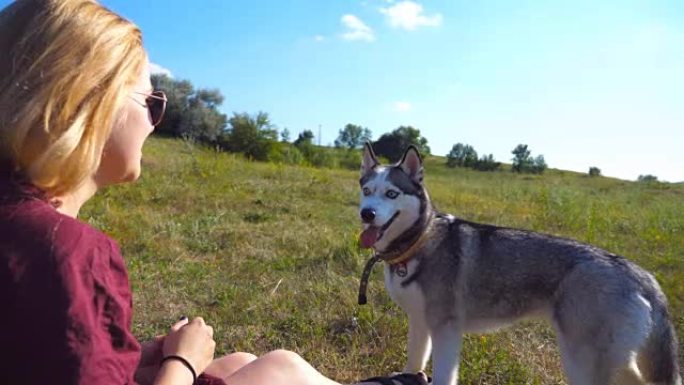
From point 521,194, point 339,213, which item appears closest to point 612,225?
point 339,213

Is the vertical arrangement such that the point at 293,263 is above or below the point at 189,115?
below

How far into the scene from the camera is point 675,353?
2947 millimetres

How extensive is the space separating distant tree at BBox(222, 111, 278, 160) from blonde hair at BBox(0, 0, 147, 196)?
2299 centimetres

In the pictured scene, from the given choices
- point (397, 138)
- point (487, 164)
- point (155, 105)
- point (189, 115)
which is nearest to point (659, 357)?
point (155, 105)

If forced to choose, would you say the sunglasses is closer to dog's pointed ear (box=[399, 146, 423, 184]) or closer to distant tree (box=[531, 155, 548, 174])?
dog's pointed ear (box=[399, 146, 423, 184])

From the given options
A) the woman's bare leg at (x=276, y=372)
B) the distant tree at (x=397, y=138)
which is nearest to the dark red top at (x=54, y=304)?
the woman's bare leg at (x=276, y=372)

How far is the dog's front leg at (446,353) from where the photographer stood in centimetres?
330

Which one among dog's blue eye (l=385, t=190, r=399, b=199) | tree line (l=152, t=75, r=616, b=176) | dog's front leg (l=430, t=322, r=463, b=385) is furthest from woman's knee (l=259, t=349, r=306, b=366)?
tree line (l=152, t=75, r=616, b=176)

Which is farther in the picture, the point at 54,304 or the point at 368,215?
the point at 368,215

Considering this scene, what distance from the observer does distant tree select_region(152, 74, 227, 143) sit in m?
28.0

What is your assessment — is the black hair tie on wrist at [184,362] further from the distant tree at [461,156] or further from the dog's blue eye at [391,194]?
the distant tree at [461,156]

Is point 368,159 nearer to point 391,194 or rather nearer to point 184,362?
point 391,194

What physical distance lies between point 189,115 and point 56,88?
28984mm

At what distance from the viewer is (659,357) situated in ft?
9.61
